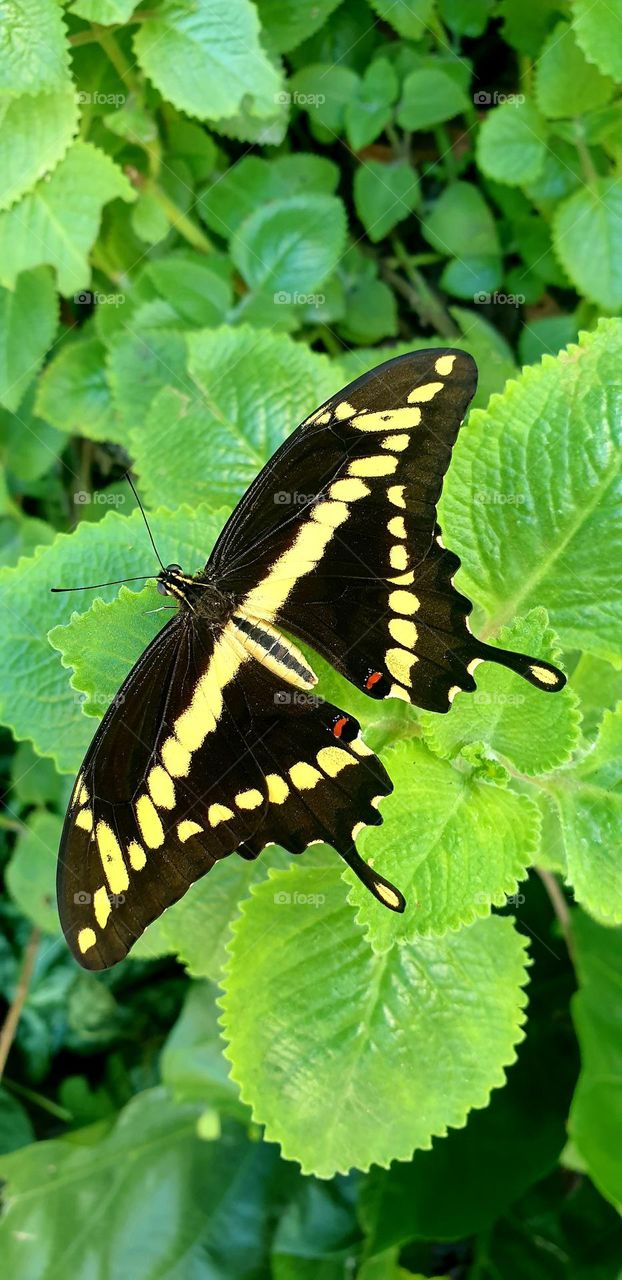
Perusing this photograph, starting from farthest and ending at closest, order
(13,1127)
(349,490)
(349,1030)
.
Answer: (13,1127), (349,1030), (349,490)

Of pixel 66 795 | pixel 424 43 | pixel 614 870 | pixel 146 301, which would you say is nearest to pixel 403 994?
pixel 614 870

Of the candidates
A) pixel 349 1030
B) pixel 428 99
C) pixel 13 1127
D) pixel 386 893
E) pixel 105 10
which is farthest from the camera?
pixel 13 1127

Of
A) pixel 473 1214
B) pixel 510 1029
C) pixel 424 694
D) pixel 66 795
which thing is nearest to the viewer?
pixel 424 694

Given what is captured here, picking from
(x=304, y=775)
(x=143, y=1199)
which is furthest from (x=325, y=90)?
(x=143, y=1199)

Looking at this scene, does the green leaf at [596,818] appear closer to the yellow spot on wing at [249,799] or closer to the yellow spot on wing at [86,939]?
the yellow spot on wing at [249,799]

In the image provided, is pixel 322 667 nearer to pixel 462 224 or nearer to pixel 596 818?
pixel 596 818

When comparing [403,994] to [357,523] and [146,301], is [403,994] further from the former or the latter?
[146,301]

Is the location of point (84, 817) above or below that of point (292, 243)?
below
